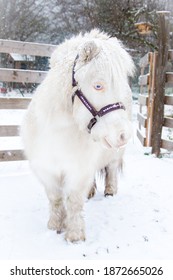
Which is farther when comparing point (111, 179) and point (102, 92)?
point (111, 179)

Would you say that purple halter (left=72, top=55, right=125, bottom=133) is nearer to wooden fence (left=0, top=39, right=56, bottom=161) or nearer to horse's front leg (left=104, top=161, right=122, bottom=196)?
horse's front leg (left=104, top=161, right=122, bottom=196)

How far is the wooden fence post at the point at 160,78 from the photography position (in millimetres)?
5922

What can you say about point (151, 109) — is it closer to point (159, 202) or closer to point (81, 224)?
point (159, 202)

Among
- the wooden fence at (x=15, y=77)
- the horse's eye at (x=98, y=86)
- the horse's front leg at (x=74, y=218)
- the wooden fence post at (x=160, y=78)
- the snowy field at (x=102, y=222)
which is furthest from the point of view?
the wooden fence post at (x=160, y=78)

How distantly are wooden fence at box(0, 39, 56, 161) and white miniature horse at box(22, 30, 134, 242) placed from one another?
6.77ft

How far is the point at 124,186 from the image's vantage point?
14.4 feet

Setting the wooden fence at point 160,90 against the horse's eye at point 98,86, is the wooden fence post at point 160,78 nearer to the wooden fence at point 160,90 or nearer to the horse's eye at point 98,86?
the wooden fence at point 160,90

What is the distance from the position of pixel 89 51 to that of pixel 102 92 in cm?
29

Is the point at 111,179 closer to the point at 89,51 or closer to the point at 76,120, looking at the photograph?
the point at 76,120

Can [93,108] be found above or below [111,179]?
above

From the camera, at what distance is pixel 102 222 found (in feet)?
10.7

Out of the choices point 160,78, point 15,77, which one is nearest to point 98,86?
point 15,77

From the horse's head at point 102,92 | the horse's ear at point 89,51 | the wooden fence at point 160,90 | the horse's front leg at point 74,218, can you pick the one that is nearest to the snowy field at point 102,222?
the horse's front leg at point 74,218

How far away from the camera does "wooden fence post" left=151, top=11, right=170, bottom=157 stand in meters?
5.92
